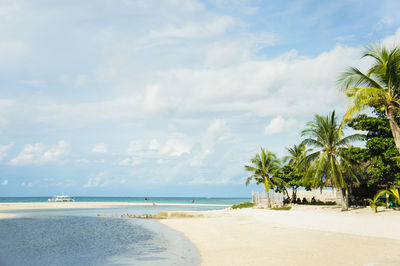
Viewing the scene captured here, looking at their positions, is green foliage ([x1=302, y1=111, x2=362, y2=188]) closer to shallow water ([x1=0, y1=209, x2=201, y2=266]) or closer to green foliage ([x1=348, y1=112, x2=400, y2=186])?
green foliage ([x1=348, y1=112, x2=400, y2=186])

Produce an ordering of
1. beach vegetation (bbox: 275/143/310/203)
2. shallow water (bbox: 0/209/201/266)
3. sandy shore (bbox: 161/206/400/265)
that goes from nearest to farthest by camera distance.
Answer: sandy shore (bbox: 161/206/400/265)
shallow water (bbox: 0/209/201/266)
beach vegetation (bbox: 275/143/310/203)

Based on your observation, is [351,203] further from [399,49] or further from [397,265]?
[397,265]

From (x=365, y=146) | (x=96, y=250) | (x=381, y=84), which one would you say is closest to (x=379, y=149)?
(x=365, y=146)

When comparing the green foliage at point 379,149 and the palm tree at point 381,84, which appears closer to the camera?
the palm tree at point 381,84

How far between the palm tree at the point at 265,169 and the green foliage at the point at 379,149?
14.9m

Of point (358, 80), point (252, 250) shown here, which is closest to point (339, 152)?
point (358, 80)

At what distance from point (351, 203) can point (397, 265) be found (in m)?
25.5

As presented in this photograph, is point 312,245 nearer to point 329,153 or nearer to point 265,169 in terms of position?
point 329,153

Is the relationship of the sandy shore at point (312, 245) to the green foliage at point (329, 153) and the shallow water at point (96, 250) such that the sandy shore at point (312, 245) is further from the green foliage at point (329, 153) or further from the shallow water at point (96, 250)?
the green foliage at point (329, 153)

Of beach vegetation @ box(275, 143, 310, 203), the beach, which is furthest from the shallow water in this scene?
beach vegetation @ box(275, 143, 310, 203)

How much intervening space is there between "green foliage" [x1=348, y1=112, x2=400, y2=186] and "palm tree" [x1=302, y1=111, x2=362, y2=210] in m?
2.17

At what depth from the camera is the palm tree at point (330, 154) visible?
84.4 ft

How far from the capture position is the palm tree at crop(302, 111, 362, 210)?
84.4ft

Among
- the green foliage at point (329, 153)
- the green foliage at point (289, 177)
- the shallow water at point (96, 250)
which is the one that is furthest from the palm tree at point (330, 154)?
the shallow water at point (96, 250)
